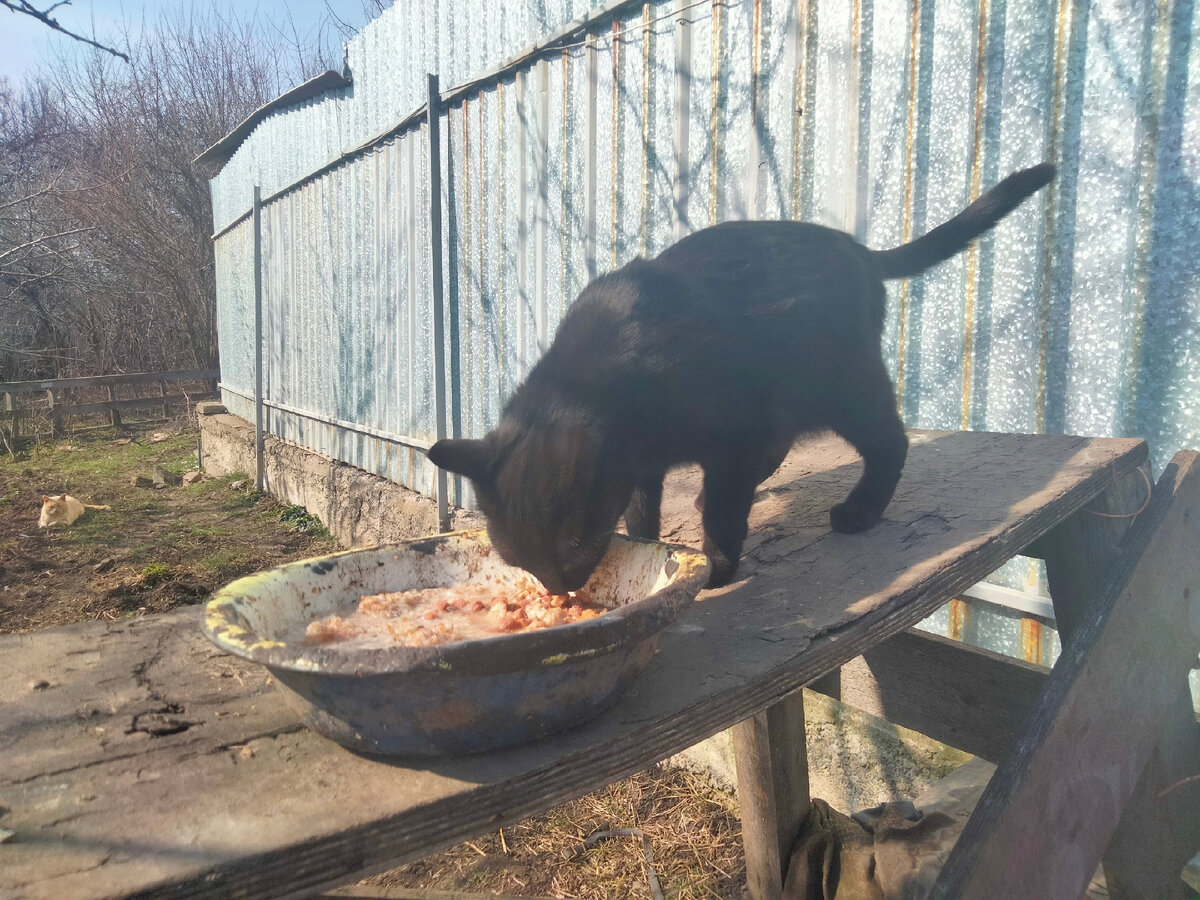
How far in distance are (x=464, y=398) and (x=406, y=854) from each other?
14.0 feet

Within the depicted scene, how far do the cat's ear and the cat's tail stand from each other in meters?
1.29

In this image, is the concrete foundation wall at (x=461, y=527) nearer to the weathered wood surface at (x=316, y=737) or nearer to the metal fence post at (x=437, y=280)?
the metal fence post at (x=437, y=280)

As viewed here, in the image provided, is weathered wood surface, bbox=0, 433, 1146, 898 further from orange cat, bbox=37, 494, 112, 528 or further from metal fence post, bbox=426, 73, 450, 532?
orange cat, bbox=37, 494, 112, 528

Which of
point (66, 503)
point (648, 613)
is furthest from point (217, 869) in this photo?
point (66, 503)

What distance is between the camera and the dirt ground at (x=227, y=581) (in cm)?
263

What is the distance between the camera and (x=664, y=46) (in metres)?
3.33

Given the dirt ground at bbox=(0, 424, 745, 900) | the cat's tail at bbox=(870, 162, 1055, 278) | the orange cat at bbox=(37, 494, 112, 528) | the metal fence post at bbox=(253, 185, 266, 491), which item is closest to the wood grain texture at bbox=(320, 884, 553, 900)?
the dirt ground at bbox=(0, 424, 745, 900)

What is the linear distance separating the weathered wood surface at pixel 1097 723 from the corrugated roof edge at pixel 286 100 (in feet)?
21.8

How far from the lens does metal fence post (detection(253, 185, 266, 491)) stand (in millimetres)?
8359

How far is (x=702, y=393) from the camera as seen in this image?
1810 mm

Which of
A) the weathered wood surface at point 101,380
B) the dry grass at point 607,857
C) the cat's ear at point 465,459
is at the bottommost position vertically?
the dry grass at point 607,857

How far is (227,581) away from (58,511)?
2557 millimetres

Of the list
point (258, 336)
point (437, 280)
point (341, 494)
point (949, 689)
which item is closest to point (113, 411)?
point (258, 336)

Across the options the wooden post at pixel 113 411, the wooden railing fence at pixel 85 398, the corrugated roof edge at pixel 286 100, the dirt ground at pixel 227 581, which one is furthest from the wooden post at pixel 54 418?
the corrugated roof edge at pixel 286 100
